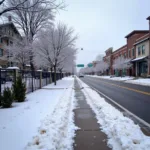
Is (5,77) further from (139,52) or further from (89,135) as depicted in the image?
(139,52)

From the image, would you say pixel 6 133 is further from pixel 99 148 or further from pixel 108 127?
pixel 108 127

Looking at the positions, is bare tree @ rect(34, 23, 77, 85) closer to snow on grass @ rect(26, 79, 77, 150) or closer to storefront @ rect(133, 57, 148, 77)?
snow on grass @ rect(26, 79, 77, 150)

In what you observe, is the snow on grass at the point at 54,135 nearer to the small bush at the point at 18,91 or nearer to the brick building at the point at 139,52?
the small bush at the point at 18,91

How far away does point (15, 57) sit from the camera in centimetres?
2920

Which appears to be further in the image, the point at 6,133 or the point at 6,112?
the point at 6,112

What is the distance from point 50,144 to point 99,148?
44.2 inches

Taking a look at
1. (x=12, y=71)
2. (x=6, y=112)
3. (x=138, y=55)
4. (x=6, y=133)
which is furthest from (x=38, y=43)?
(x=138, y=55)

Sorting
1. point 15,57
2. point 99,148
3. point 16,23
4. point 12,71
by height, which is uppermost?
point 16,23

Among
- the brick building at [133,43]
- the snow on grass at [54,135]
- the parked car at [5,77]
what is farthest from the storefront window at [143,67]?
the snow on grass at [54,135]

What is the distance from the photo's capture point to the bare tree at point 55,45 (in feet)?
67.4

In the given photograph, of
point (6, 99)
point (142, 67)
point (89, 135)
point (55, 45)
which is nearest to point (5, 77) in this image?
point (6, 99)

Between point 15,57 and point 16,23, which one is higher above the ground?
point 16,23

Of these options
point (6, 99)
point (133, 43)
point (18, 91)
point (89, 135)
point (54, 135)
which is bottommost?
point (89, 135)

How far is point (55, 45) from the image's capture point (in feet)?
67.8
